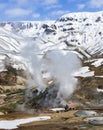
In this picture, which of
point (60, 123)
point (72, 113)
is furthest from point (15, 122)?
point (72, 113)

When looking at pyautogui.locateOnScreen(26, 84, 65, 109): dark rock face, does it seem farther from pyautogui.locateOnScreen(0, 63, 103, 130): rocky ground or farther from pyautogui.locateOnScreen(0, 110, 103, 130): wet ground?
pyautogui.locateOnScreen(0, 110, 103, 130): wet ground

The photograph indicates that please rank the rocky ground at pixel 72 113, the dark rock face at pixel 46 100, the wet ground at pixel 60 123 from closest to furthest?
the wet ground at pixel 60 123
the rocky ground at pixel 72 113
the dark rock face at pixel 46 100

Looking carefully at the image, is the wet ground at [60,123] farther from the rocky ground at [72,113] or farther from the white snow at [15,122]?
the white snow at [15,122]

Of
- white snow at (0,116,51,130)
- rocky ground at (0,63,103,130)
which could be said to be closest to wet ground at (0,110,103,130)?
rocky ground at (0,63,103,130)

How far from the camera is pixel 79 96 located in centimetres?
9488

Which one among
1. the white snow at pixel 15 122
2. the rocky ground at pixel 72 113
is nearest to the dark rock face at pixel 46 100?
the rocky ground at pixel 72 113

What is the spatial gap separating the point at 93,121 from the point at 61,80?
36221mm

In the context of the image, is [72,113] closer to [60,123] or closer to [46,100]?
[60,123]

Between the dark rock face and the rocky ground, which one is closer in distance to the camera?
the rocky ground

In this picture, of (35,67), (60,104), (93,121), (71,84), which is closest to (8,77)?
(35,67)

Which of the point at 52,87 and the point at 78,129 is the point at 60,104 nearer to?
the point at 52,87

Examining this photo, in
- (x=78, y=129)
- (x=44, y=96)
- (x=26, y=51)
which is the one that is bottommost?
(x=78, y=129)

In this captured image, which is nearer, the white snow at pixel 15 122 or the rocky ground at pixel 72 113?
the rocky ground at pixel 72 113

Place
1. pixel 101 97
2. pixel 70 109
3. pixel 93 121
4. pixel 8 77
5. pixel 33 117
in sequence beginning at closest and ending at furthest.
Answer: pixel 93 121, pixel 33 117, pixel 70 109, pixel 101 97, pixel 8 77
